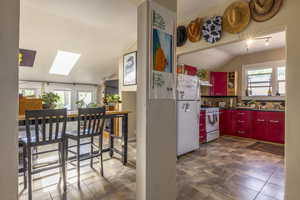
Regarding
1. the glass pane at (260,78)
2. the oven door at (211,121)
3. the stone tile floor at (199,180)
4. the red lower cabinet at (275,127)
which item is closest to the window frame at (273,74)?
the glass pane at (260,78)

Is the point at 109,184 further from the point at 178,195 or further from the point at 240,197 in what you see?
the point at 240,197

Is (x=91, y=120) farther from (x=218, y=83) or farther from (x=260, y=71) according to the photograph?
(x=260, y=71)

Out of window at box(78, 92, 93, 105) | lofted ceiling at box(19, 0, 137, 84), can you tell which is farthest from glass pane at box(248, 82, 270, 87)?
window at box(78, 92, 93, 105)

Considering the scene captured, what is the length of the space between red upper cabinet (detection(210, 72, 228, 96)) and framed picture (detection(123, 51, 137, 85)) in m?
2.80

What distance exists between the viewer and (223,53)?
4906mm

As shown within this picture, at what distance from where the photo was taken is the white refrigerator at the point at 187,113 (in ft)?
10.2

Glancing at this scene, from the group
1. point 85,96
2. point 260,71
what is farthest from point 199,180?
point 85,96

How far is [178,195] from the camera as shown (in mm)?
1923

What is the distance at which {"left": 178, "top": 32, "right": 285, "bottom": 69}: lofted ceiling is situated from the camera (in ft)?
13.5

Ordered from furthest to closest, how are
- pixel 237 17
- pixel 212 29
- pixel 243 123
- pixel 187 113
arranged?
pixel 243 123
pixel 187 113
pixel 212 29
pixel 237 17

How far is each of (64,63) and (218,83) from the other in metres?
5.09

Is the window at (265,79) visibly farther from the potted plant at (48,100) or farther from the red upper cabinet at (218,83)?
the potted plant at (48,100)

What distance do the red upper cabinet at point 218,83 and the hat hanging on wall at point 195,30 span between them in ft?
9.78

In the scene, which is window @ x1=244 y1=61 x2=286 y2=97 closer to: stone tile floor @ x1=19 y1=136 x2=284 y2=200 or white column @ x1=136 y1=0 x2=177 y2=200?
stone tile floor @ x1=19 y1=136 x2=284 y2=200
